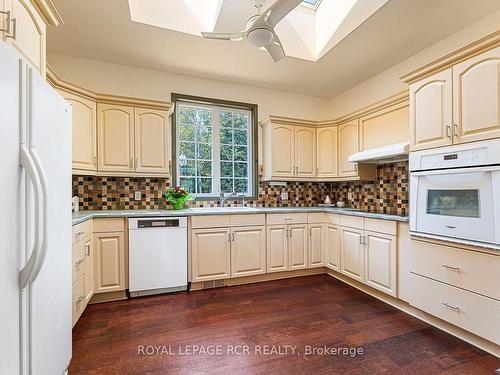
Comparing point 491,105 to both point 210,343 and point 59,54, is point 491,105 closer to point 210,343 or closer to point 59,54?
point 210,343

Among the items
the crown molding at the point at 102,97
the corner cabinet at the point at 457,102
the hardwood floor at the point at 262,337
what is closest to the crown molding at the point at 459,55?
the corner cabinet at the point at 457,102

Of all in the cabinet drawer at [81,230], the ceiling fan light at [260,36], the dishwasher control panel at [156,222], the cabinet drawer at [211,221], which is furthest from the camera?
the cabinet drawer at [211,221]

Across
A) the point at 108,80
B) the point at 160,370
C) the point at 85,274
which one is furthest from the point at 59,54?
the point at 160,370

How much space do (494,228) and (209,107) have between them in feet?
10.5

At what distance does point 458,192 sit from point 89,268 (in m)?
3.07

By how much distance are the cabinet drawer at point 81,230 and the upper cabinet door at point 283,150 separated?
7.19 feet

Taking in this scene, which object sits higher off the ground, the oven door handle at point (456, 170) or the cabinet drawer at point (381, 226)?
the oven door handle at point (456, 170)

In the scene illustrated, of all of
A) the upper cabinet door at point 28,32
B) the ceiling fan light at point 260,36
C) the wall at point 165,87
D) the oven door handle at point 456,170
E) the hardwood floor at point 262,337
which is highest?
the wall at point 165,87

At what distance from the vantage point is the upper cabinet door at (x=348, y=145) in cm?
326

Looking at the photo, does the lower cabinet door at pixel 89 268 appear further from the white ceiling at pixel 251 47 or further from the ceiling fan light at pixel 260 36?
the ceiling fan light at pixel 260 36

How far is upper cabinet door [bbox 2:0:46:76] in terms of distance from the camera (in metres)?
1.31

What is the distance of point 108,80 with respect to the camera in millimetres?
3018

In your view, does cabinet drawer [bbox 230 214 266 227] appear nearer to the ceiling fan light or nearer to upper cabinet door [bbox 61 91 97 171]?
upper cabinet door [bbox 61 91 97 171]

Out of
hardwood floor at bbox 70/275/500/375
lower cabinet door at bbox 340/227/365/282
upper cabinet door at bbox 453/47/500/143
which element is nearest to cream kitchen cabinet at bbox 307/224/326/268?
lower cabinet door at bbox 340/227/365/282
